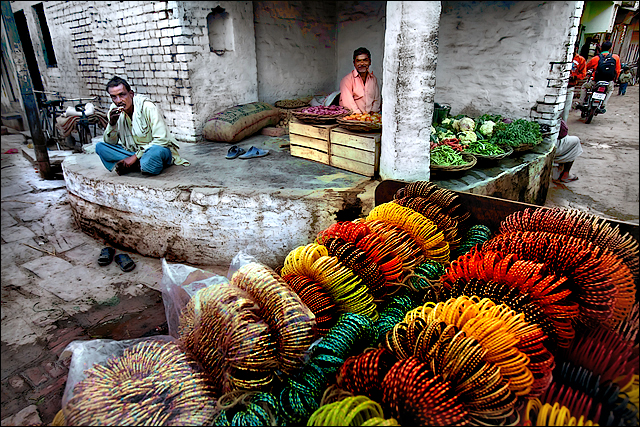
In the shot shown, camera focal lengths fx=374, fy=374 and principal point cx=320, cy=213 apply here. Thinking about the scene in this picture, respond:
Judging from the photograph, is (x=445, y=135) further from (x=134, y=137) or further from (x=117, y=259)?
(x=117, y=259)

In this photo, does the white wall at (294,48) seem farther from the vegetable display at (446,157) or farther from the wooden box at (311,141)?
the vegetable display at (446,157)

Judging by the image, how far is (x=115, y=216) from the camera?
460cm

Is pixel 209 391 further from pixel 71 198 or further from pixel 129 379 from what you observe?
pixel 71 198

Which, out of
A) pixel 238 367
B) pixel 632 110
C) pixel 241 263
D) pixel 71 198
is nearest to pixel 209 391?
pixel 238 367

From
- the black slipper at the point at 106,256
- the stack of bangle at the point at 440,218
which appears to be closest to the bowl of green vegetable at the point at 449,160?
the stack of bangle at the point at 440,218

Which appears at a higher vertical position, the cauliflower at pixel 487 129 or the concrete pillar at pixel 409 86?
the concrete pillar at pixel 409 86

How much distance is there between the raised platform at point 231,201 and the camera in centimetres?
384

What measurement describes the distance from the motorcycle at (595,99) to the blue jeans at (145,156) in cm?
1211

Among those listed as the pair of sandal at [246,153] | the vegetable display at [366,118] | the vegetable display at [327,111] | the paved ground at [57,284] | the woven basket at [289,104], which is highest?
the vegetable display at [327,111]

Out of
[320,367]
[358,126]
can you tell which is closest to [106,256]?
[358,126]

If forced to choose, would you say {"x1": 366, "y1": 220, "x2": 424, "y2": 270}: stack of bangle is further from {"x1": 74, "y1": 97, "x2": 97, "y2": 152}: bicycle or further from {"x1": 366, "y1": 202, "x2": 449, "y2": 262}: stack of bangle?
{"x1": 74, "y1": 97, "x2": 97, "y2": 152}: bicycle

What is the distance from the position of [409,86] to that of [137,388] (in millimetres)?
3113

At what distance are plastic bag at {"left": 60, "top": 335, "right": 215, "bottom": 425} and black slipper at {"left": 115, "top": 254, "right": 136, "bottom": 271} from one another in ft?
8.56

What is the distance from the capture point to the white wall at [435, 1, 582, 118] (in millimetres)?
5477
